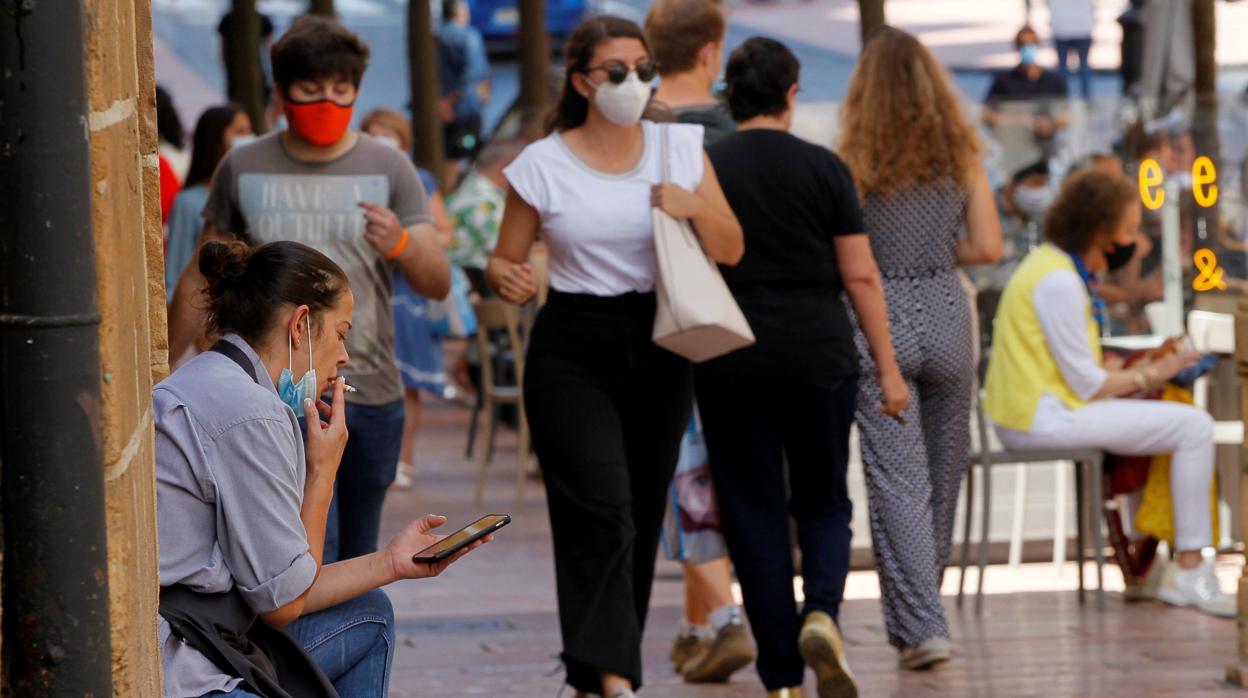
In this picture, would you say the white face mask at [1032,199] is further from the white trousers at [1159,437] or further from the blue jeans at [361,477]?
the blue jeans at [361,477]

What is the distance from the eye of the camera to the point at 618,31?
18.3 feet

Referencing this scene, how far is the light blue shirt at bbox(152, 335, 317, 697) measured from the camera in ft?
11.1

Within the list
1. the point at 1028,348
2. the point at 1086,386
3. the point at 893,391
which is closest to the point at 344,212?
the point at 893,391

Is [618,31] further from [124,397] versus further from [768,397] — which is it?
[124,397]

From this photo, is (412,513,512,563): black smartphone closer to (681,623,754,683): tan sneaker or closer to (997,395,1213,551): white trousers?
(681,623,754,683): tan sneaker

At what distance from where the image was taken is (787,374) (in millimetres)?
5746

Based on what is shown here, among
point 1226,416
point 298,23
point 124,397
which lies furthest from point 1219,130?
point 124,397

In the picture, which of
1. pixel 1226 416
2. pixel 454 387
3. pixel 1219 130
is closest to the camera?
pixel 1226 416

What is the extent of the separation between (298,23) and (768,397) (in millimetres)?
1641

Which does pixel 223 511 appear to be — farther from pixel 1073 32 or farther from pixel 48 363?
pixel 1073 32

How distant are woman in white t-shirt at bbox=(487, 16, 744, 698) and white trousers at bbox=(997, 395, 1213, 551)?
242 centimetres

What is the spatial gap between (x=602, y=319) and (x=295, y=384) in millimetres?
1873

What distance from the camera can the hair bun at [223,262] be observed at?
3.66m

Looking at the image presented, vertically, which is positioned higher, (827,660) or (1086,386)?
(1086,386)
